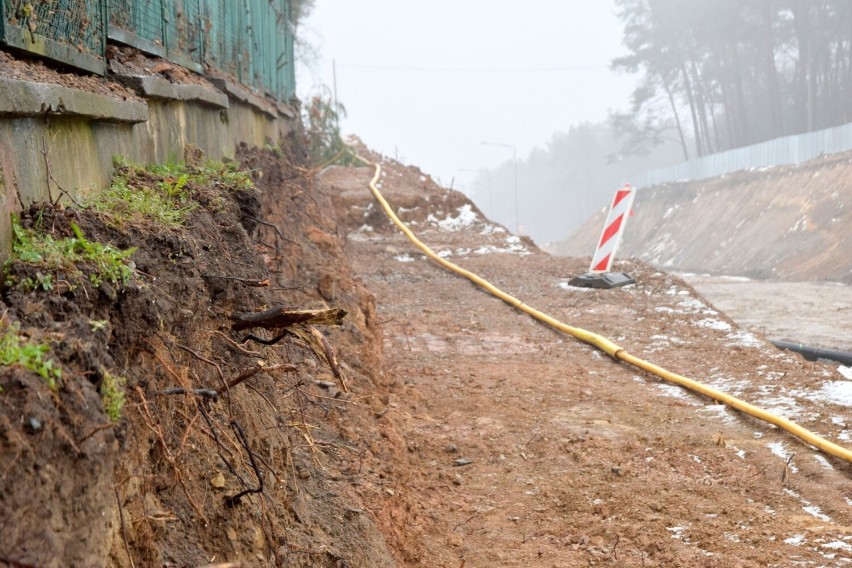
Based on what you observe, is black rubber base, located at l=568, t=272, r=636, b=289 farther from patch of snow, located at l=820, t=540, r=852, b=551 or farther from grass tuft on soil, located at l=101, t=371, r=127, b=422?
grass tuft on soil, located at l=101, t=371, r=127, b=422

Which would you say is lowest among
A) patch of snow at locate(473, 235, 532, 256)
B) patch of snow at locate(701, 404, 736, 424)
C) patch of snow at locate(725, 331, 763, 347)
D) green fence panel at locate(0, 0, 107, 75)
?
patch of snow at locate(701, 404, 736, 424)

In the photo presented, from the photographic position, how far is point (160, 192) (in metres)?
3.63

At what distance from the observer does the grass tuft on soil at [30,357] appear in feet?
5.41

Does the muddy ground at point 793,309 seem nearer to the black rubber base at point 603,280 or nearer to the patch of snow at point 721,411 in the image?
the black rubber base at point 603,280

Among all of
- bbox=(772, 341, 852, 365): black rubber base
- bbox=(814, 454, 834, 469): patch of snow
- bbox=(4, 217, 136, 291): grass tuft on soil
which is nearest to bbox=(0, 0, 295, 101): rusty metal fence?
bbox=(4, 217, 136, 291): grass tuft on soil

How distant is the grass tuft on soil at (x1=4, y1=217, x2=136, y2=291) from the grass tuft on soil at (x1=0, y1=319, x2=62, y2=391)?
42 centimetres

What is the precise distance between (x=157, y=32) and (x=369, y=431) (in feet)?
9.48

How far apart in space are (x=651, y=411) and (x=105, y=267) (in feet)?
14.8

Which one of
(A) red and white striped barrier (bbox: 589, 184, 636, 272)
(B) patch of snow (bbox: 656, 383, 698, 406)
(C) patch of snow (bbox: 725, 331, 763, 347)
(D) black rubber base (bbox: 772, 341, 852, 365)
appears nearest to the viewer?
(B) patch of snow (bbox: 656, 383, 698, 406)

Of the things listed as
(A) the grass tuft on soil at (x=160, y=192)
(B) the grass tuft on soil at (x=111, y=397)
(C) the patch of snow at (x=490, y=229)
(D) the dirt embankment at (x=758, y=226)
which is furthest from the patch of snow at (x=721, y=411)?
(D) the dirt embankment at (x=758, y=226)

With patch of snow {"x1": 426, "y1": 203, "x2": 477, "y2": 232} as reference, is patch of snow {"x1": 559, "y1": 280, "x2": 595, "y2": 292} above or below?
below

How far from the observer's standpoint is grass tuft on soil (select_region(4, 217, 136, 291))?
2.19 meters

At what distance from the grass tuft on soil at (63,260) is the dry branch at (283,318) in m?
0.59

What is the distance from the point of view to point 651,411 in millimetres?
5980
